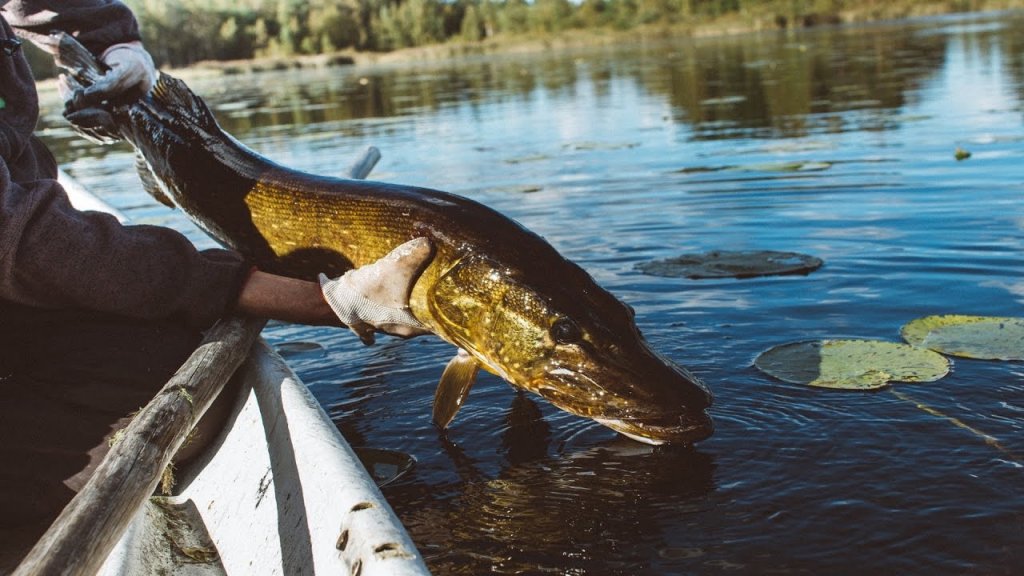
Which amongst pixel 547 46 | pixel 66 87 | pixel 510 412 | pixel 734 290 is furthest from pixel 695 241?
pixel 547 46

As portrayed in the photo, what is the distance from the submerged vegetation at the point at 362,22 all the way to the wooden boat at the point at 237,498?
59.9 metres

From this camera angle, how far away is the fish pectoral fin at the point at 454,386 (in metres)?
2.54

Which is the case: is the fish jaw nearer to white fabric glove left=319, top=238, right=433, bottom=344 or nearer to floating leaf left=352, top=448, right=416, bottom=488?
white fabric glove left=319, top=238, right=433, bottom=344

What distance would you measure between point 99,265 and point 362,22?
3329 inches

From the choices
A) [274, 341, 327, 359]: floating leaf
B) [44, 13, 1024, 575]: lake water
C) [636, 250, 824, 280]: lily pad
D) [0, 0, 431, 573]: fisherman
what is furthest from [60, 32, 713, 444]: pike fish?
[636, 250, 824, 280]: lily pad

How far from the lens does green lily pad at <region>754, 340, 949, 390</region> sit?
2.90 metres

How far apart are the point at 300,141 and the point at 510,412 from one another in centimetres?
1072

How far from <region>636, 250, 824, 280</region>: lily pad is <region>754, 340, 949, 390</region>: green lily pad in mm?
1065

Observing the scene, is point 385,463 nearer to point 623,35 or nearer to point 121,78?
point 121,78

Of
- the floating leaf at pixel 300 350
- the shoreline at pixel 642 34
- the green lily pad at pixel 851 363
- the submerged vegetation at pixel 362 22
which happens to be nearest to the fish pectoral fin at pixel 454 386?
the green lily pad at pixel 851 363

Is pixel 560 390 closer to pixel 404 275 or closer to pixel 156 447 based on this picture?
pixel 404 275

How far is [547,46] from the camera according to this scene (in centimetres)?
5528

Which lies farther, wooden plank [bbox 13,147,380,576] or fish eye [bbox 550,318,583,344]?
fish eye [bbox 550,318,583,344]

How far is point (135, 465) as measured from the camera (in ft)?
5.57
